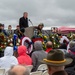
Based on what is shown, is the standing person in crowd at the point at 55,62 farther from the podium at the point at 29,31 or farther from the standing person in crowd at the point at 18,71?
the podium at the point at 29,31

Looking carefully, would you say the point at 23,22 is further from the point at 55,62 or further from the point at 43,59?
the point at 55,62

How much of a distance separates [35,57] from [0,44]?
4.34 m

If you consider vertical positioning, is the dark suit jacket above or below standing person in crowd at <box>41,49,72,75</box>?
above

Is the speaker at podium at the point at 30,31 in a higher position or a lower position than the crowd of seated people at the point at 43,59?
higher

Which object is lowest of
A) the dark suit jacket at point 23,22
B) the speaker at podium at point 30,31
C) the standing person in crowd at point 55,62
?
the standing person in crowd at point 55,62

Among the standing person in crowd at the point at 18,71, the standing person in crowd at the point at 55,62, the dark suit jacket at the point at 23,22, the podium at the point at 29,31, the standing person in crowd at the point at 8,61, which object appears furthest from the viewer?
the dark suit jacket at the point at 23,22

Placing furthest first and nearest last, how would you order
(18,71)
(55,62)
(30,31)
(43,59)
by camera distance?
(30,31) → (43,59) → (55,62) → (18,71)

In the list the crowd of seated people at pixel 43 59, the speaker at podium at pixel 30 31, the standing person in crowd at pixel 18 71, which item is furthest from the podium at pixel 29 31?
the standing person in crowd at pixel 18 71

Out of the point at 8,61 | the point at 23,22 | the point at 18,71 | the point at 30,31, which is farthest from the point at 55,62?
the point at 23,22

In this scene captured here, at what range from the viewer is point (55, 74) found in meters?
3.82

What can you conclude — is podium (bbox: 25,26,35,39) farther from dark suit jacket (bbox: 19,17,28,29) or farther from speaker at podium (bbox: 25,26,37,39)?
dark suit jacket (bbox: 19,17,28,29)

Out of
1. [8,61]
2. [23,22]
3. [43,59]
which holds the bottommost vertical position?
[8,61]

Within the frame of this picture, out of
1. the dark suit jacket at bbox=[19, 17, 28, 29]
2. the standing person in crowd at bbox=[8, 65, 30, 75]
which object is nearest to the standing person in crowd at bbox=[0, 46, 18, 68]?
the standing person in crowd at bbox=[8, 65, 30, 75]

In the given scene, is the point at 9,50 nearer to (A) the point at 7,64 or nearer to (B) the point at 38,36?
(A) the point at 7,64
